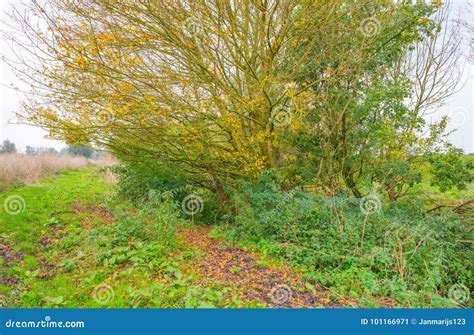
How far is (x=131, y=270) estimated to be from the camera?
4.01 m

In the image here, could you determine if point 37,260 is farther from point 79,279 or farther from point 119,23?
point 119,23

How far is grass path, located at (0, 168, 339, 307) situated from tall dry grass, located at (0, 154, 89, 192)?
4.55m

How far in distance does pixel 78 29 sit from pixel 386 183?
7.68m

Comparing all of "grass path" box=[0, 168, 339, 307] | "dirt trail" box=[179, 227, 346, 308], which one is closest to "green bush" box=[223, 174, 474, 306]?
"dirt trail" box=[179, 227, 346, 308]

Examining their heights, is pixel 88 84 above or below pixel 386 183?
above

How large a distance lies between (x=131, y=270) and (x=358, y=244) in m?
3.65

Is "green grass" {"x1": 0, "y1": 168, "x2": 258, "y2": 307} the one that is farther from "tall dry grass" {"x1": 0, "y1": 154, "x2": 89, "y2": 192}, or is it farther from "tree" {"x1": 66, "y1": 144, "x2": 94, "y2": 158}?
"tall dry grass" {"x1": 0, "y1": 154, "x2": 89, "y2": 192}

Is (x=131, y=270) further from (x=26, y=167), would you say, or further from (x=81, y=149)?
(x=26, y=167)

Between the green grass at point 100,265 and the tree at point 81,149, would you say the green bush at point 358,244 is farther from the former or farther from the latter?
the tree at point 81,149

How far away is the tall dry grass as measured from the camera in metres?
9.98

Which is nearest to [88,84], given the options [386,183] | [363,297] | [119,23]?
[119,23]

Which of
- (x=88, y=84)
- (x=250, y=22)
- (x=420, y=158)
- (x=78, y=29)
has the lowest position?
(x=420, y=158)

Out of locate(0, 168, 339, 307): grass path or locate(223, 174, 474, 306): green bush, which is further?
locate(223, 174, 474, 306): green bush
